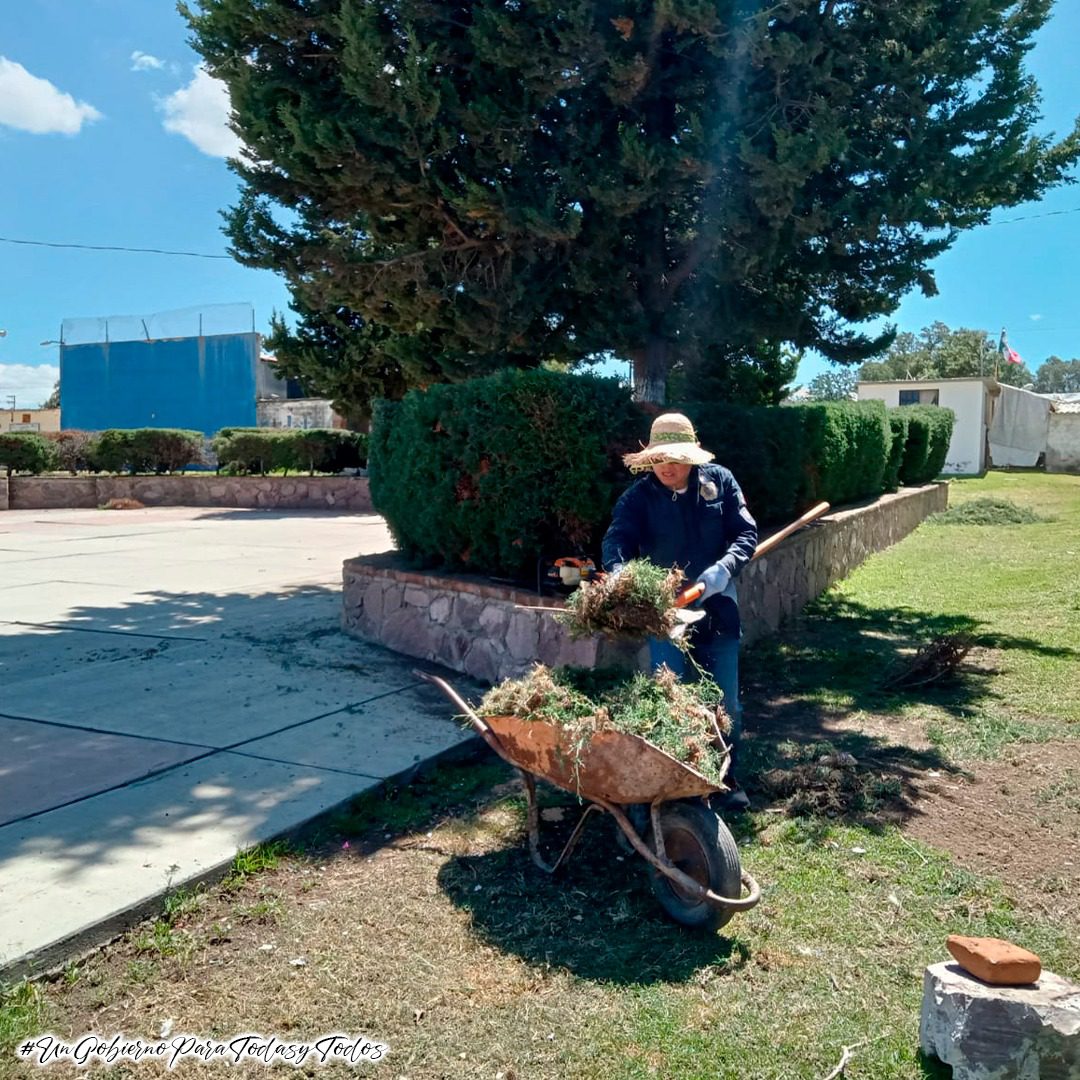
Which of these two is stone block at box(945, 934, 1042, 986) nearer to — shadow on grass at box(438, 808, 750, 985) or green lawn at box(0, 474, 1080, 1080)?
green lawn at box(0, 474, 1080, 1080)

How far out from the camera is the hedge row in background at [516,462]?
680 cm

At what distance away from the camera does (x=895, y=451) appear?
17.8m

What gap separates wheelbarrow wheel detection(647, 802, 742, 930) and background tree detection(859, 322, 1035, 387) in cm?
4779

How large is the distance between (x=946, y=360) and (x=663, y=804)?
6399cm

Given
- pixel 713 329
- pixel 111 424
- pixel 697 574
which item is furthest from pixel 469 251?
pixel 111 424

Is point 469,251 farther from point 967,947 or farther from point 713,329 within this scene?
point 967,947

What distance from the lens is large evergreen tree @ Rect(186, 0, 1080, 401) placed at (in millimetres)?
7293

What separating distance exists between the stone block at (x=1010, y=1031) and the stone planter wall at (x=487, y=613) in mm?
3234

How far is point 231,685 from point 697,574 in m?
3.41

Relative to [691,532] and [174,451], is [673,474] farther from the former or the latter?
[174,451]

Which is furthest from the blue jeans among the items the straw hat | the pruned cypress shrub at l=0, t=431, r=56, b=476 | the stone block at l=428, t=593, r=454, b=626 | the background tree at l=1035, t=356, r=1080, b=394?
the background tree at l=1035, t=356, r=1080, b=394

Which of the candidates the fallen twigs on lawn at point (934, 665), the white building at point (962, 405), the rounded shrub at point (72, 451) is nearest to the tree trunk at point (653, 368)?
the fallen twigs on lawn at point (934, 665)

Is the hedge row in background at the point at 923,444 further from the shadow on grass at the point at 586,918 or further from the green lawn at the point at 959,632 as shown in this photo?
the shadow on grass at the point at 586,918

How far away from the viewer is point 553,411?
6758mm
